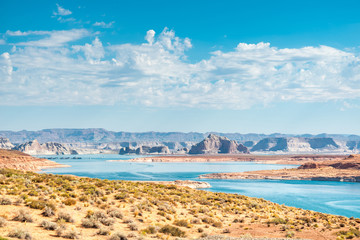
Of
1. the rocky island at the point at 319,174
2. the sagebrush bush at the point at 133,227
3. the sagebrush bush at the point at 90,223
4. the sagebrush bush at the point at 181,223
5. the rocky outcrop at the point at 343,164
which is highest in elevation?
the sagebrush bush at the point at 90,223

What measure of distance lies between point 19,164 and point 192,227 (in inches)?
5393

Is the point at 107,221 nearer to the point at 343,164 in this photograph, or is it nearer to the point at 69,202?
the point at 69,202

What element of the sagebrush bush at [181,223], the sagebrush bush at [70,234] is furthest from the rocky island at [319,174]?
the sagebrush bush at [70,234]

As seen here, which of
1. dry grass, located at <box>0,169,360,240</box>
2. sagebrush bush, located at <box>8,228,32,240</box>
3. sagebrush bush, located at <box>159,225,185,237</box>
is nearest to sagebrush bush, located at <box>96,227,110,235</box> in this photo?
dry grass, located at <box>0,169,360,240</box>

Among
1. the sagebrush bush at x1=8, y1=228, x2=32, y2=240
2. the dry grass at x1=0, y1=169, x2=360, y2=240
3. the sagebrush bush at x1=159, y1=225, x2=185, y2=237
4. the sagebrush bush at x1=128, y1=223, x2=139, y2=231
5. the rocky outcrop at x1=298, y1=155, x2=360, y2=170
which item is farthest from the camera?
the rocky outcrop at x1=298, y1=155, x2=360, y2=170

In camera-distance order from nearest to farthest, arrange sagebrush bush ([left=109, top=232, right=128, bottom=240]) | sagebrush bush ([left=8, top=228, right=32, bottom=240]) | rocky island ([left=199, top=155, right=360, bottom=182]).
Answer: sagebrush bush ([left=8, top=228, right=32, bottom=240])
sagebrush bush ([left=109, top=232, right=128, bottom=240])
rocky island ([left=199, top=155, right=360, bottom=182])

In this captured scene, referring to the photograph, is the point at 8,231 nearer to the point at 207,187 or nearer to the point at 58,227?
the point at 58,227

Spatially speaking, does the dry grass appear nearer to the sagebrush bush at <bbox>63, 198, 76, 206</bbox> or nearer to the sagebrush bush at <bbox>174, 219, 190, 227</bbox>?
the sagebrush bush at <bbox>174, 219, 190, 227</bbox>

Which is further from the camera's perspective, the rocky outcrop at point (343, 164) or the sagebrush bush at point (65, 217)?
the rocky outcrop at point (343, 164)

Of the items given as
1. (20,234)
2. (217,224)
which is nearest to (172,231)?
(217,224)

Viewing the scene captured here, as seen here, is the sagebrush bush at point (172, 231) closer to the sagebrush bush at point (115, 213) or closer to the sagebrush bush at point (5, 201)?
the sagebrush bush at point (115, 213)

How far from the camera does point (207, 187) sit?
109m

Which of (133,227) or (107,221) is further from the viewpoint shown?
(133,227)

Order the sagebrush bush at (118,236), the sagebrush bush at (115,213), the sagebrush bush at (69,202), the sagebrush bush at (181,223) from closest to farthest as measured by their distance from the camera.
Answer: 1. the sagebrush bush at (118,236)
2. the sagebrush bush at (115,213)
3. the sagebrush bush at (69,202)
4. the sagebrush bush at (181,223)
